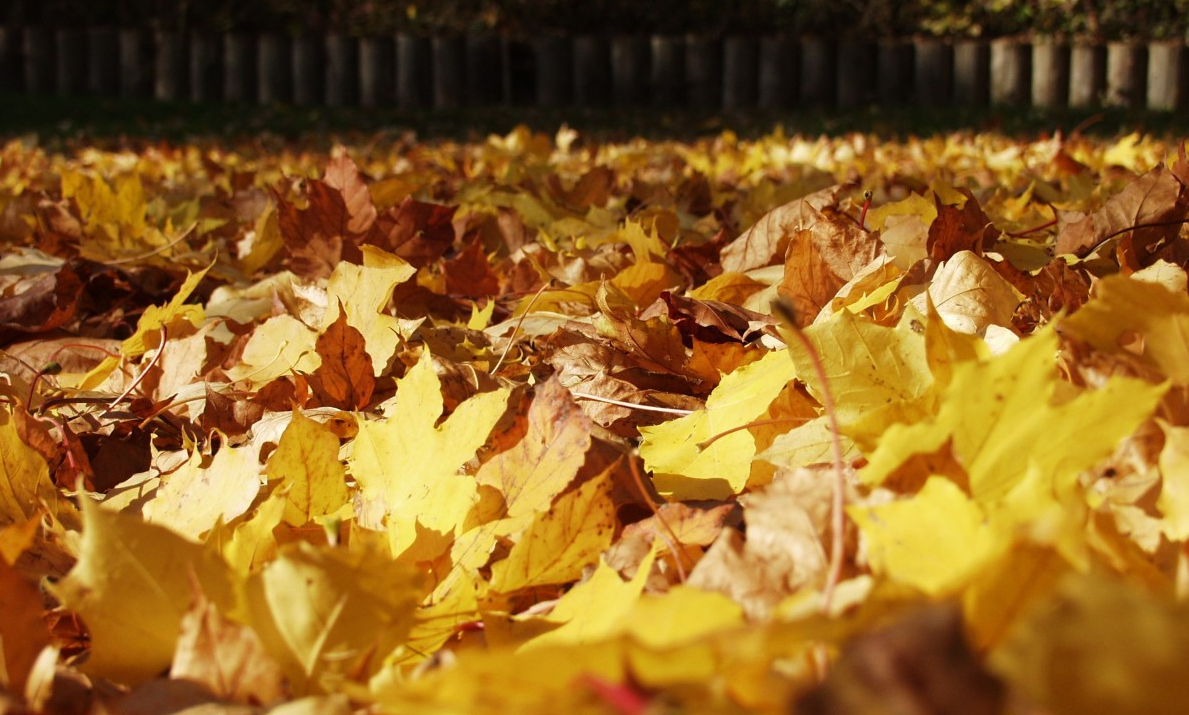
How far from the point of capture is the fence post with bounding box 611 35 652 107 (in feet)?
37.8

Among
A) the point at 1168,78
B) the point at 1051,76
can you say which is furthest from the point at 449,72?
the point at 1168,78

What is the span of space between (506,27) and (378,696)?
13271 mm

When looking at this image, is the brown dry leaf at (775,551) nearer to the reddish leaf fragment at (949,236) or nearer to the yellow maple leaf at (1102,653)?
the yellow maple leaf at (1102,653)

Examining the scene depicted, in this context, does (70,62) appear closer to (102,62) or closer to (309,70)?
(102,62)

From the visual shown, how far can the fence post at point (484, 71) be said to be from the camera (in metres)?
11.5

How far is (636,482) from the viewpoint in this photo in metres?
0.71

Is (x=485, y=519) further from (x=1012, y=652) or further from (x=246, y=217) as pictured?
(x=246, y=217)

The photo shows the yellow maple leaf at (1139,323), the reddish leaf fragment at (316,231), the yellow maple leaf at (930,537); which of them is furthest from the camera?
the reddish leaf fragment at (316,231)

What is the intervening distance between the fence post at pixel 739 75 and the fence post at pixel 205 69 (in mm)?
5422

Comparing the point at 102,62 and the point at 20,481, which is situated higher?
the point at 20,481

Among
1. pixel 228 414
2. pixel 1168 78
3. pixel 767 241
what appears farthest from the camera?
pixel 1168 78

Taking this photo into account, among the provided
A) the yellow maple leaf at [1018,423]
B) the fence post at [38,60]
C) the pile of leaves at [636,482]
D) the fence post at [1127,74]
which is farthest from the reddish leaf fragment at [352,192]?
the fence post at [38,60]

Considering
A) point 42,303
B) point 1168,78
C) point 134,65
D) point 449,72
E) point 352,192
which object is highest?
point 352,192

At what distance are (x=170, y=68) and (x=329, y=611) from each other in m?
12.5
